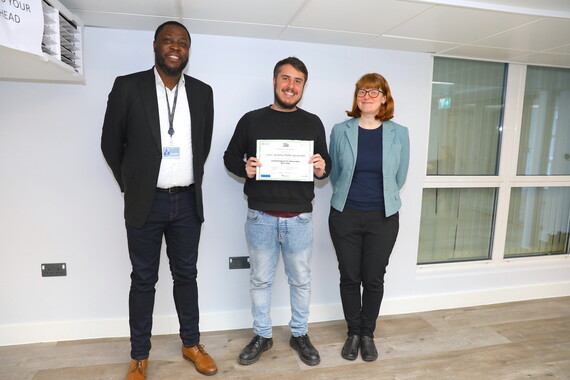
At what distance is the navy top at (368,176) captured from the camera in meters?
2.26

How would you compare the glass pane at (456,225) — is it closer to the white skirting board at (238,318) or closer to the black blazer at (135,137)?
the white skirting board at (238,318)

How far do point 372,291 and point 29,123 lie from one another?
7.90ft

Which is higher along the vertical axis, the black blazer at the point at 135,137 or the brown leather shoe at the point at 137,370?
the black blazer at the point at 135,137

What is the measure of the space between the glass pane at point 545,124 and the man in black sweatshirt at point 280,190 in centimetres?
228

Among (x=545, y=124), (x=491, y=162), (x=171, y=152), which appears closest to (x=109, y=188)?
(x=171, y=152)

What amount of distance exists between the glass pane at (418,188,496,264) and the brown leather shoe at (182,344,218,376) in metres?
1.96

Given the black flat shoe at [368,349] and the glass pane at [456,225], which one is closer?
the black flat shoe at [368,349]

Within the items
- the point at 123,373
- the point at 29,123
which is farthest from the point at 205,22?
the point at 123,373

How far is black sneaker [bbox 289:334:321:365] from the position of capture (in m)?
2.29

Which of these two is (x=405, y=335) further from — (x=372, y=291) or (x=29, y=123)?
(x=29, y=123)

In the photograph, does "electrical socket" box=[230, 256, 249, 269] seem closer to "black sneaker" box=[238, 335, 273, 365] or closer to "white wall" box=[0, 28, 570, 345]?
"white wall" box=[0, 28, 570, 345]

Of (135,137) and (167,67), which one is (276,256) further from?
(167,67)

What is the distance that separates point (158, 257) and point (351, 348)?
134 centimetres

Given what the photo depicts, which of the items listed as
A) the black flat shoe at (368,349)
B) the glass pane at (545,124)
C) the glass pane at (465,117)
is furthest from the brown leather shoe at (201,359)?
the glass pane at (545,124)
